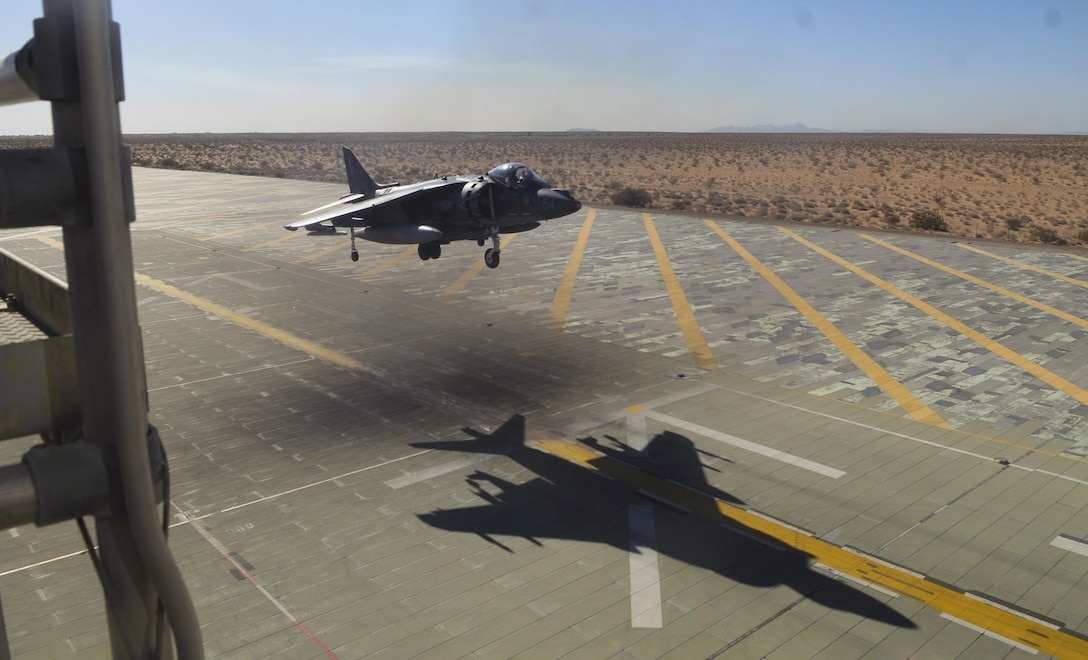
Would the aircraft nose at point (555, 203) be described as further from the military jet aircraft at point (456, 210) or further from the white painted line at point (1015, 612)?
the white painted line at point (1015, 612)

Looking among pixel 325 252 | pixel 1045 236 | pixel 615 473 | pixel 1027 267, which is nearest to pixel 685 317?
pixel 615 473

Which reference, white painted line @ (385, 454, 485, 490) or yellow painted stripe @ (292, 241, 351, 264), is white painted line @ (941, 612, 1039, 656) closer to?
white painted line @ (385, 454, 485, 490)

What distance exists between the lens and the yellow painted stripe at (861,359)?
15.8 metres

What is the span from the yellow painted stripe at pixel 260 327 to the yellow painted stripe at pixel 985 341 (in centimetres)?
1488

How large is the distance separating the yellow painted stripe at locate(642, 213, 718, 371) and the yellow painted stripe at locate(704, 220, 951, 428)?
320 centimetres

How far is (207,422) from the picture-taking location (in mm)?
15531

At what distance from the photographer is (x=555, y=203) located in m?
22.0

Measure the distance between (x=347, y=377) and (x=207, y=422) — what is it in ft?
11.2

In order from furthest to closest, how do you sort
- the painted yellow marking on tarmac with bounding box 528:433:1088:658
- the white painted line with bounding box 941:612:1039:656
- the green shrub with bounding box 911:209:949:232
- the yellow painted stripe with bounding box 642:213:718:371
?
the green shrub with bounding box 911:209:949:232
the yellow painted stripe with bounding box 642:213:718:371
the painted yellow marking on tarmac with bounding box 528:433:1088:658
the white painted line with bounding box 941:612:1039:656

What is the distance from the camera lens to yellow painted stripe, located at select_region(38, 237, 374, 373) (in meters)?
19.5

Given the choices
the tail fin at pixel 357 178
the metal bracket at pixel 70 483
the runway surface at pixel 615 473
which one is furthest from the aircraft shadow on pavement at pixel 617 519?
the tail fin at pixel 357 178

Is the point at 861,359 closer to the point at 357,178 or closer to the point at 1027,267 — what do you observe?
the point at 1027,267

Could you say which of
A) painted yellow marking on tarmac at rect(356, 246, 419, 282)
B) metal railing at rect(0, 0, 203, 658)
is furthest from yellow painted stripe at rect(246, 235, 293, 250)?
metal railing at rect(0, 0, 203, 658)

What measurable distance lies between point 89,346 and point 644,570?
852 cm
